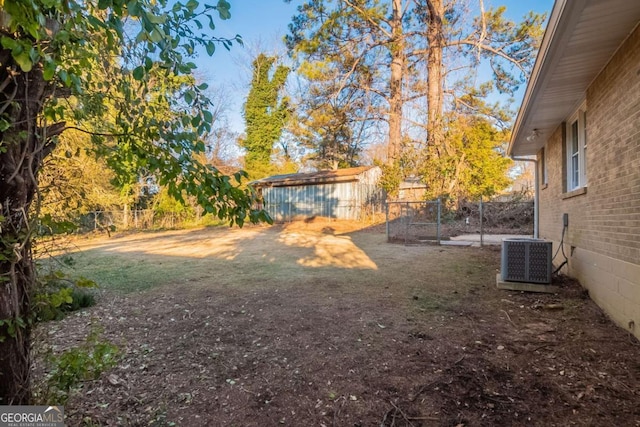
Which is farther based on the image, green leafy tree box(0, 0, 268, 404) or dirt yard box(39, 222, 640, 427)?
dirt yard box(39, 222, 640, 427)

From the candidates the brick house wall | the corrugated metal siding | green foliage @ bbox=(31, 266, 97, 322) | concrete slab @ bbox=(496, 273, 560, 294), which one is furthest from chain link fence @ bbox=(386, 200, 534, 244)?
green foliage @ bbox=(31, 266, 97, 322)

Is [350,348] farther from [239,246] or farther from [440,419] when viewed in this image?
[239,246]

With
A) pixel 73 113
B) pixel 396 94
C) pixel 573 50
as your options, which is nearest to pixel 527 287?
pixel 573 50

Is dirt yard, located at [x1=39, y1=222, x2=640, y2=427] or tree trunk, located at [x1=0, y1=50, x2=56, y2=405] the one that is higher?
tree trunk, located at [x1=0, y1=50, x2=56, y2=405]

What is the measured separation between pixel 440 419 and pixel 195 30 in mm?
2635

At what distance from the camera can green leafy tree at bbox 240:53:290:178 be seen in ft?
92.2

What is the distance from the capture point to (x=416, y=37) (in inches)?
714

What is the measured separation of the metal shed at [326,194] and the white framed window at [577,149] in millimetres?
Answer: 13320

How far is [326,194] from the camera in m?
20.2

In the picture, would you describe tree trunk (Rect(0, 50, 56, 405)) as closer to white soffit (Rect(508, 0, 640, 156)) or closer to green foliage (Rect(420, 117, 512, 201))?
white soffit (Rect(508, 0, 640, 156))

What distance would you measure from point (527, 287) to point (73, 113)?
5934 millimetres

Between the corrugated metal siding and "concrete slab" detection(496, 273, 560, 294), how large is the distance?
14163mm

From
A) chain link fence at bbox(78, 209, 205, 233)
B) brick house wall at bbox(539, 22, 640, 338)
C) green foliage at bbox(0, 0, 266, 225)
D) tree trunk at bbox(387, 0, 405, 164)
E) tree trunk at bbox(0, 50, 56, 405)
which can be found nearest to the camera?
green foliage at bbox(0, 0, 266, 225)

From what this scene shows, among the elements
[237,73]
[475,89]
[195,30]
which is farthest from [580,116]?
[237,73]
